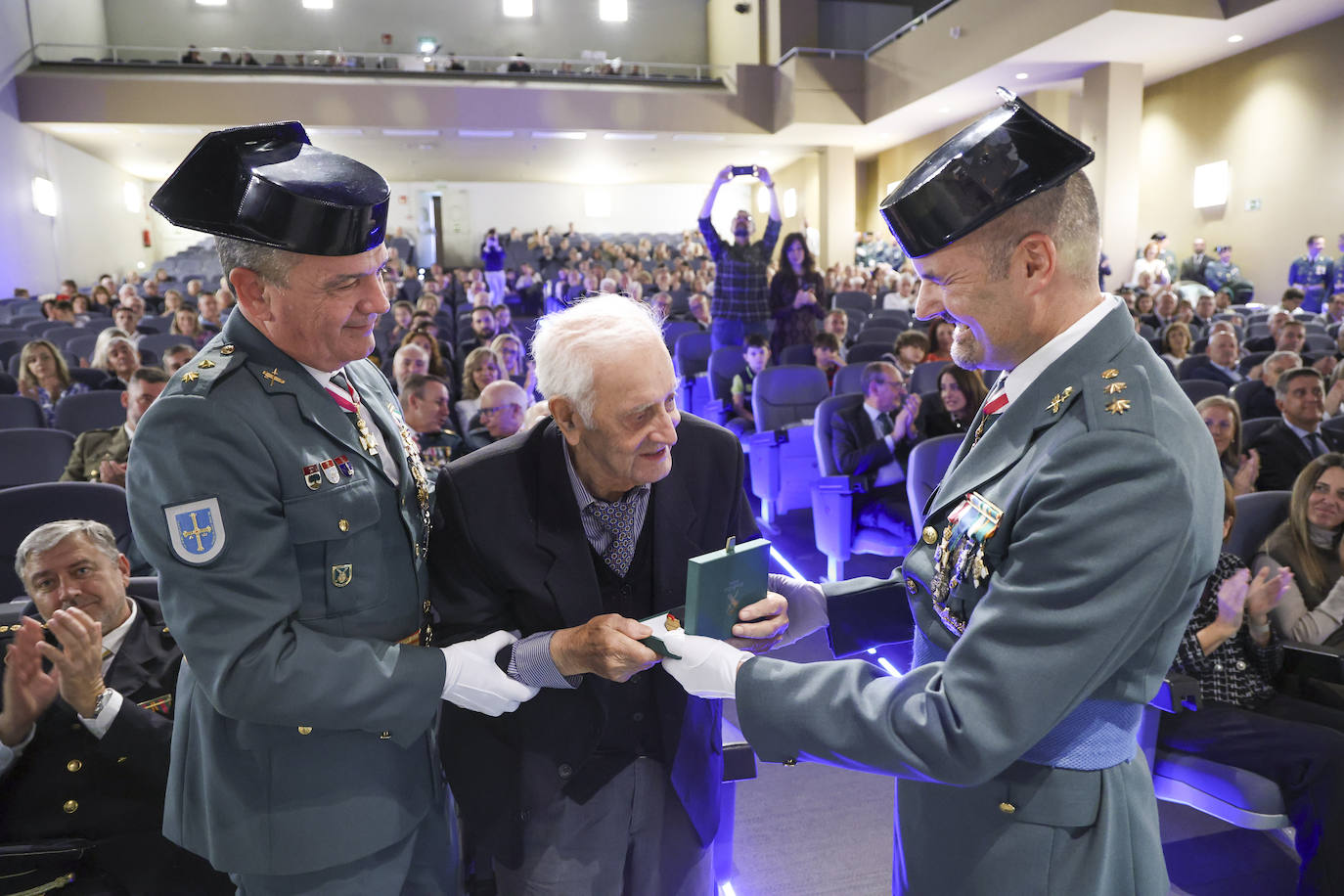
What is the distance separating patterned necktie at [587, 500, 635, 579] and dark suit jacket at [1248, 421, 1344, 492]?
3.67 m

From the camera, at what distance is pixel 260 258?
3.82 ft

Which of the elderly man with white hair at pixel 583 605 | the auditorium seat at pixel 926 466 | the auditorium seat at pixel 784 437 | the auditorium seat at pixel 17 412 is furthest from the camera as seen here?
the auditorium seat at pixel 784 437

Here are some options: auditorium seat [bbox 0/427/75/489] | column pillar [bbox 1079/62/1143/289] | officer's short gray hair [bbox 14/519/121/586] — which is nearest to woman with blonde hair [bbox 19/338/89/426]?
auditorium seat [bbox 0/427/75/489]

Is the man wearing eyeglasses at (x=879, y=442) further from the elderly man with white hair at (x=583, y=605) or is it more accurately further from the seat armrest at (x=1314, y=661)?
the elderly man with white hair at (x=583, y=605)

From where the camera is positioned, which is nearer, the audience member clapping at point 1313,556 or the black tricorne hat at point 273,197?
the black tricorne hat at point 273,197

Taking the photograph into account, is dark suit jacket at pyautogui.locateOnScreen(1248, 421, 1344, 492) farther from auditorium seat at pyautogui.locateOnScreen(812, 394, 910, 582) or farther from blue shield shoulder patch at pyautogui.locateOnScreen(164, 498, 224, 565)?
blue shield shoulder patch at pyautogui.locateOnScreen(164, 498, 224, 565)

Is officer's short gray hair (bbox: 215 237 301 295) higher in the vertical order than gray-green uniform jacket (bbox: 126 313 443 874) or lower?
higher

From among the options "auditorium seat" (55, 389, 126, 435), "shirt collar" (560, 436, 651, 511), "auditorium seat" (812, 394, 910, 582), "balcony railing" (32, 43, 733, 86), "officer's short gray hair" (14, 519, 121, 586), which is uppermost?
"balcony railing" (32, 43, 733, 86)

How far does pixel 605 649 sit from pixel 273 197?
74 cm

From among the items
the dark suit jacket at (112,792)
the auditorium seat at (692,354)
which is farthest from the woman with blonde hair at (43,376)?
the auditorium seat at (692,354)

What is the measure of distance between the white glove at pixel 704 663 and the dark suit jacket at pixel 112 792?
3.86ft

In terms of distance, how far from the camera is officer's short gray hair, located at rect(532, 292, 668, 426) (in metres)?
1.22

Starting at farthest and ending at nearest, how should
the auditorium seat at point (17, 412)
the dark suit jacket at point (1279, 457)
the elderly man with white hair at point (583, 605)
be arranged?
1. the auditorium seat at point (17, 412)
2. the dark suit jacket at point (1279, 457)
3. the elderly man with white hair at point (583, 605)

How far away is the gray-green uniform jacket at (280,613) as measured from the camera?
42.0 inches
